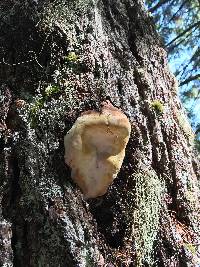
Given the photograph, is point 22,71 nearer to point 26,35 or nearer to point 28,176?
point 26,35

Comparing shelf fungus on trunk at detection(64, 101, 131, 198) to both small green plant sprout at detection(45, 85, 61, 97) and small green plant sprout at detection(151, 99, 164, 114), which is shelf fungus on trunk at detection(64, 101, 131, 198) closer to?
small green plant sprout at detection(45, 85, 61, 97)

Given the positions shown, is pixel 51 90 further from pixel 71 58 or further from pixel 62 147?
pixel 62 147

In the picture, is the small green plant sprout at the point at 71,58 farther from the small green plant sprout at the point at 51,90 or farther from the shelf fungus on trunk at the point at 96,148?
the shelf fungus on trunk at the point at 96,148

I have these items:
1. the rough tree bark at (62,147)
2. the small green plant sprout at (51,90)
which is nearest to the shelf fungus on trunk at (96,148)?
the rough tree bark at (62,147)

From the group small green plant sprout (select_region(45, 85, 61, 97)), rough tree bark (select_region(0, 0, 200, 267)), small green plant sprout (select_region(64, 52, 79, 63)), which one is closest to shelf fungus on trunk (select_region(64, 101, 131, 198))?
rough tree bark (select_region(0, 0, 200, 267))

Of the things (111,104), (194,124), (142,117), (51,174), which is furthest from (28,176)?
(194,124)

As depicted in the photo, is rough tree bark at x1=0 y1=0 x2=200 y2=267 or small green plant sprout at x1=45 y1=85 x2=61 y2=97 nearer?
rough tree bark at x1=0 y1=0 x2=200 y2=267
